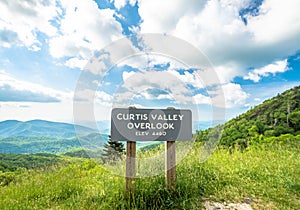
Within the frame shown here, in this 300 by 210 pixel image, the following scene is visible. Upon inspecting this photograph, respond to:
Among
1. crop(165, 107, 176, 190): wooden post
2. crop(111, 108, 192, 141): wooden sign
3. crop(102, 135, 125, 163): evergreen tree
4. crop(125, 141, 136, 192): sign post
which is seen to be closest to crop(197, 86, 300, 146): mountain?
crop(102, 135, 125, 163): evergreen tree

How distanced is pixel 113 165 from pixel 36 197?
1.62 m

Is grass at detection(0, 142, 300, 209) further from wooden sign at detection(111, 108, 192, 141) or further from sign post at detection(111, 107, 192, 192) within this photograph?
wooden sign at detection(111, 108, 192, 141)

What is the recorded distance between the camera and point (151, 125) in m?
3.91

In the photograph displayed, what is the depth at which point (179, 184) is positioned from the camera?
388 cm

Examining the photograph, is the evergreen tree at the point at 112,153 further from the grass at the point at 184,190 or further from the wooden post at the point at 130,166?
the wooden post at the point at 130,166

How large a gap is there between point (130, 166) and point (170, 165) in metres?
0.73

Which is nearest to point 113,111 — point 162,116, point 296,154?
point 162,116

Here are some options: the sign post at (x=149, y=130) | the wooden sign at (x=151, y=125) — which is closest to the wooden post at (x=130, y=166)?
the sign post at (x=149, y=130)

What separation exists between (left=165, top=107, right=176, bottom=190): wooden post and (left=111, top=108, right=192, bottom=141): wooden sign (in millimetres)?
132

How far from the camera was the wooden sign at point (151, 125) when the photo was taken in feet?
12.5

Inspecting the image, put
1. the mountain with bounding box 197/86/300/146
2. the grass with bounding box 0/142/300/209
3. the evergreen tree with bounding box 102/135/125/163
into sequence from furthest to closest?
the mountain with bounding box 197/86/300/146
the evergreen tree with bounding box 102/135/125/163
the grass with bounding box 0/142/300/209

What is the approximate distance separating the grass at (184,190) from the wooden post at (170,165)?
0.10 m

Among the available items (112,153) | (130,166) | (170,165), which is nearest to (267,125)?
(112,153)

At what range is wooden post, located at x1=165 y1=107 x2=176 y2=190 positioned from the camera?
3.86 meters
